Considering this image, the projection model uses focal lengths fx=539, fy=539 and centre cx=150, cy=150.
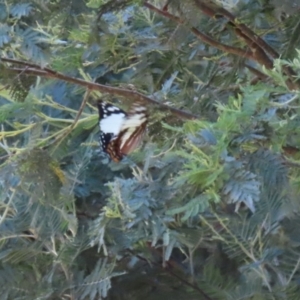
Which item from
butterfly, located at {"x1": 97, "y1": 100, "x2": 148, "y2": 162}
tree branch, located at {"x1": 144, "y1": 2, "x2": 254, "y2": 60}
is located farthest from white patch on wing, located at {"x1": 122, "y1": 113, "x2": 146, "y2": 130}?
tree branch, located at {"x1": 144, "y1": 2, "x2": 254, "y2": 60}

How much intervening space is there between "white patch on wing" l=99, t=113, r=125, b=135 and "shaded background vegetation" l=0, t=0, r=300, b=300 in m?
0.03

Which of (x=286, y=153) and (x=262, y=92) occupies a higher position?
(x=262, y=92)

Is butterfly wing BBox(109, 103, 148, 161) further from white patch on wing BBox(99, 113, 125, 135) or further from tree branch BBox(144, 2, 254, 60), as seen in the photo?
tree branch BBox(144, 2, 254, 60)

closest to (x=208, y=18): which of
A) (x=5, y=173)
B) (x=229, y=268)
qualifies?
(x=5, y=173)

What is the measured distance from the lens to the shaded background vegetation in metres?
0.70

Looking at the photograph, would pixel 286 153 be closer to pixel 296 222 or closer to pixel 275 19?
pixel 275 19

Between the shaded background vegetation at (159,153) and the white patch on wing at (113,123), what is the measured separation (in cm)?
3

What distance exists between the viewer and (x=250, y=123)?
66 centimetres

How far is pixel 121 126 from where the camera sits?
3.03 feet

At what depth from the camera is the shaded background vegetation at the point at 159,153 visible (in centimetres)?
70

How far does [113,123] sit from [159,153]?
7.8 inches

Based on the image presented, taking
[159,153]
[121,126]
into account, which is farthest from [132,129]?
[159,153]

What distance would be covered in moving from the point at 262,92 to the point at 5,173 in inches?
17.1

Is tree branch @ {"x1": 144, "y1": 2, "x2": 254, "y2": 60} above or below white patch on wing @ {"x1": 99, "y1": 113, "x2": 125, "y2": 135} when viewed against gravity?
above
